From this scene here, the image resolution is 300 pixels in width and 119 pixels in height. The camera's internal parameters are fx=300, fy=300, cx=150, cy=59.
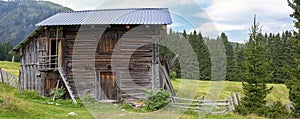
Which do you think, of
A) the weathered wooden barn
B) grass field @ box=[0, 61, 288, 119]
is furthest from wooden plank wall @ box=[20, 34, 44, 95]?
grass field @ box=[0, 61, 288, 119]

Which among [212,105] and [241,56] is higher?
[241,56]

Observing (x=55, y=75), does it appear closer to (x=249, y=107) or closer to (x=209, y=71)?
(x=249, y=107)

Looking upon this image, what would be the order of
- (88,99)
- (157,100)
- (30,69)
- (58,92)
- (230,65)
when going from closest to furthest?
(157,100) < (88,99) < (58,92) < (30,69) < (230,65)

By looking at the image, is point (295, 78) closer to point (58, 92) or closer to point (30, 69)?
point (58, 92)

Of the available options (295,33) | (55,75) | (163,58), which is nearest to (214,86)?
(163,58)

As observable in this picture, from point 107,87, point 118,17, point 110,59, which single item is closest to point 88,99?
point 107,87

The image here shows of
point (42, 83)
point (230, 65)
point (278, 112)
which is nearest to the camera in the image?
point (278, 112)

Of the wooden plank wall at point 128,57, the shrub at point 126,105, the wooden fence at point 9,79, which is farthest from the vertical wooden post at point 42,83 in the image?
the shrub at point 126,105

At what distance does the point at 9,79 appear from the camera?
89.8 ft

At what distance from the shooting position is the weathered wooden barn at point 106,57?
20.0 metres

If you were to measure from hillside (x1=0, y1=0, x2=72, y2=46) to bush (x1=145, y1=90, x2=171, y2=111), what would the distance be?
129 meters

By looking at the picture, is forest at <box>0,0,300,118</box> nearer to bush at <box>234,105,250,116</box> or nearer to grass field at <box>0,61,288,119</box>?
bush at <box>234,105,250,116</box>

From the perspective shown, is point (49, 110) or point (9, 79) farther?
point (9, 79)

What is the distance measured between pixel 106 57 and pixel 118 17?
2852 millimetres
